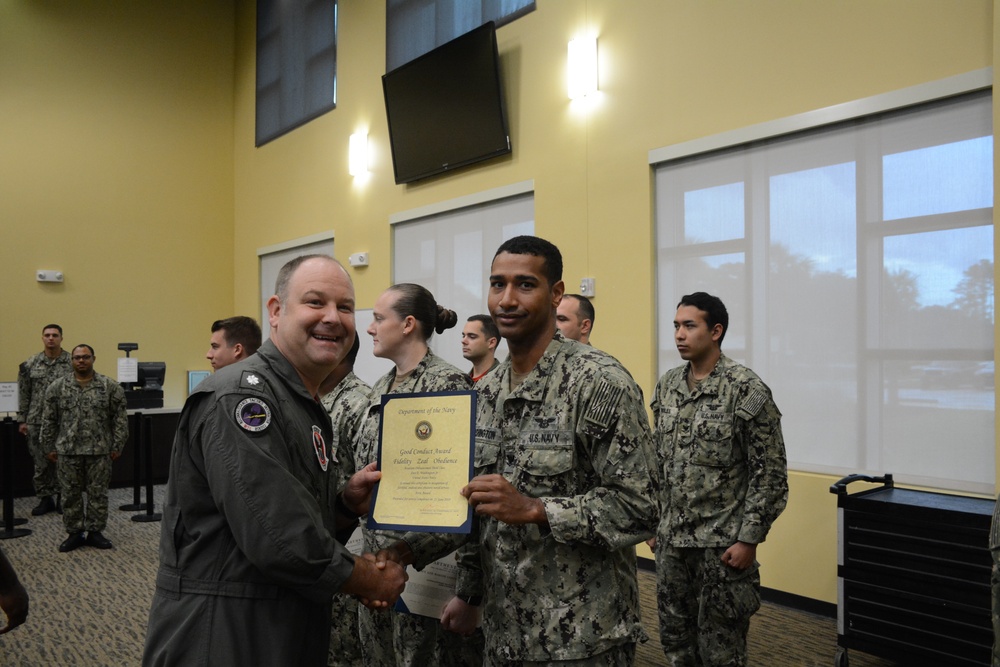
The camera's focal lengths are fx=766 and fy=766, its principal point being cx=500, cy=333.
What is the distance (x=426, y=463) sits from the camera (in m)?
1.60

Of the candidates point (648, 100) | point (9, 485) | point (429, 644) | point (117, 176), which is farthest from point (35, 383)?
point (429, 644)

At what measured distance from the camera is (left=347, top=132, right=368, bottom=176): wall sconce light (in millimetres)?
8023

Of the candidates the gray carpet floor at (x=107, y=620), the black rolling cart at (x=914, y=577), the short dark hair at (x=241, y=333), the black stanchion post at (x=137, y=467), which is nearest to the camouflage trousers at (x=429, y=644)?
the gray carpet floor at (x=107, y=620)

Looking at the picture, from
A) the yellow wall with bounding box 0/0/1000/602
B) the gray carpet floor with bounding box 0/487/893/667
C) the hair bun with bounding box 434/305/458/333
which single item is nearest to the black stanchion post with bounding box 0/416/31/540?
the gray carpet floor with bounding box 0/487/893/667

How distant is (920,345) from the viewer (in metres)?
3.92

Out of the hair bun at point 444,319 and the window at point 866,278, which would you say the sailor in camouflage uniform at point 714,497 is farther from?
the window at point 866,278

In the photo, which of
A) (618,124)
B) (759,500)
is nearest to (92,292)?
(618,124)

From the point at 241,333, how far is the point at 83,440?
318 cm

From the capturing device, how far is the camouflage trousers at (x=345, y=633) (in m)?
2.84

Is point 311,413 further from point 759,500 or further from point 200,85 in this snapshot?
point 200,85

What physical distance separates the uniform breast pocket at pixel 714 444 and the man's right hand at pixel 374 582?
1.69 m

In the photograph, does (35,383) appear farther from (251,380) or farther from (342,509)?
(251,380)

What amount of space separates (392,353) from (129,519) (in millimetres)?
5509

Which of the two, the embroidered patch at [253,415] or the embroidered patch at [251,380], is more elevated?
the embroidered patch at [251,380]
